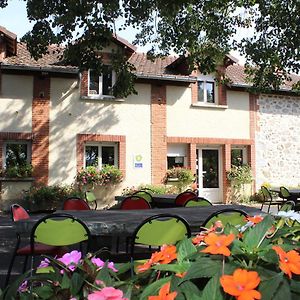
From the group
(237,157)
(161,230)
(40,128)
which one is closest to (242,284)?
(161,230)

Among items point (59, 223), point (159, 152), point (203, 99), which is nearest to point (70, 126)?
point (159, 152)

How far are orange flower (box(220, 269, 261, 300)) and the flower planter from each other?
43.6ft

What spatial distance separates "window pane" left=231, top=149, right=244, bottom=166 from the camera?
16750 mm

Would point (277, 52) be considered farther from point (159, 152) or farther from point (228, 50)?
point (159, 152)

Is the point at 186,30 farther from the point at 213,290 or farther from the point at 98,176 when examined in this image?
the point at 213,290

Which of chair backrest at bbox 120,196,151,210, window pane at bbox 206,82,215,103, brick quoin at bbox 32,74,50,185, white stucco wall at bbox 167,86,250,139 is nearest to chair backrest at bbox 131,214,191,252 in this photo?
chair backrest at bbox 120,196,151,210

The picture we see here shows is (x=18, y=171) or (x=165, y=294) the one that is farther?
(x=18, y=171)

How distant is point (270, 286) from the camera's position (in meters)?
0.93

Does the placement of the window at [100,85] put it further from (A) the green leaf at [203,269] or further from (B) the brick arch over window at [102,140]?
(A) the green leaf at [203,269]

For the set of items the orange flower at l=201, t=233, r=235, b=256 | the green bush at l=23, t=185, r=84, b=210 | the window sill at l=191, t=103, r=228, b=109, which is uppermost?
the window sill at l=191, t=103, r=228, b=109

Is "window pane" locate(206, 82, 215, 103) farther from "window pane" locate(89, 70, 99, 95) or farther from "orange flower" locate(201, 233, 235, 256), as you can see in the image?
"orange flower" locate(201, 233, 235, 256)

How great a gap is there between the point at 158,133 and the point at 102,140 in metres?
2.11

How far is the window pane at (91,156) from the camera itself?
14703 mm

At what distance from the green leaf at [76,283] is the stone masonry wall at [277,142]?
53.1 ft
